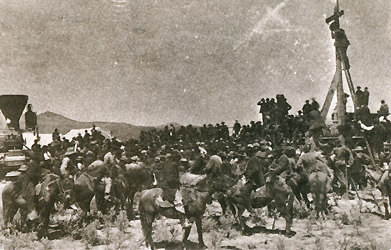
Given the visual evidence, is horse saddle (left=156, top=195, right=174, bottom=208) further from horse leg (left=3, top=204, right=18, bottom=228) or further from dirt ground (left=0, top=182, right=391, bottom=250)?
horse leg (left=3, top=204, right=18, bottom=228)

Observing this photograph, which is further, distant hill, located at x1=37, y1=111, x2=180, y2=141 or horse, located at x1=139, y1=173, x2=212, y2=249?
distant hill, located at x1=37, y1=111, x2=180, y2=141

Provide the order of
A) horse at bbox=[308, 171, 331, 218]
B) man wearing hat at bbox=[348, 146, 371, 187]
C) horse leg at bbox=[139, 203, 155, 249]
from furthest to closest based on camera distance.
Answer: man wearing hat at bbox=[348, 146, 371, 187] → horse at bbox=[308, 171, 331, 218] → horse leg at bbox=[139, 203, 155, 249]

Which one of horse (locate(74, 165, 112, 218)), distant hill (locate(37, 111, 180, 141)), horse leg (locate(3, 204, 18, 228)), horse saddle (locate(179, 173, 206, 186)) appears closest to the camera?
horse saddle (locate(179, 173, 206, 186))

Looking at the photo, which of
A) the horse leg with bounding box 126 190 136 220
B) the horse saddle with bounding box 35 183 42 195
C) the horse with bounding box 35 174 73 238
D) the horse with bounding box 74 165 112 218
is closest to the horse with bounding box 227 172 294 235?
the horse leg with bounding box 126 190 136 220

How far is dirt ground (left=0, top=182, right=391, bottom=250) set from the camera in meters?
7.18

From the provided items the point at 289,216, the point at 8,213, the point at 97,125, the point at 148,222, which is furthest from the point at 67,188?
the point at 97,125

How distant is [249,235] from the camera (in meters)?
7.89

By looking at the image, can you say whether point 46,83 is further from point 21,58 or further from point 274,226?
point 274,226

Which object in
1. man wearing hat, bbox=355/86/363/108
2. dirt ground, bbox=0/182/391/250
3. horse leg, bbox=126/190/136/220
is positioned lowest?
dirt ground, bbox=0/182/391/250

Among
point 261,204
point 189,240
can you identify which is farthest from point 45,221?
point 261,204

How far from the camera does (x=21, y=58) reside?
10211 millimetres

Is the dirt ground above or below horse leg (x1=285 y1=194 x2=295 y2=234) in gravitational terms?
below

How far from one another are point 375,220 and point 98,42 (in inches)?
377

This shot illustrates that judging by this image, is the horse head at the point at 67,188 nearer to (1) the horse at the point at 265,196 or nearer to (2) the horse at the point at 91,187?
(2) the horse at the point at 91,187
